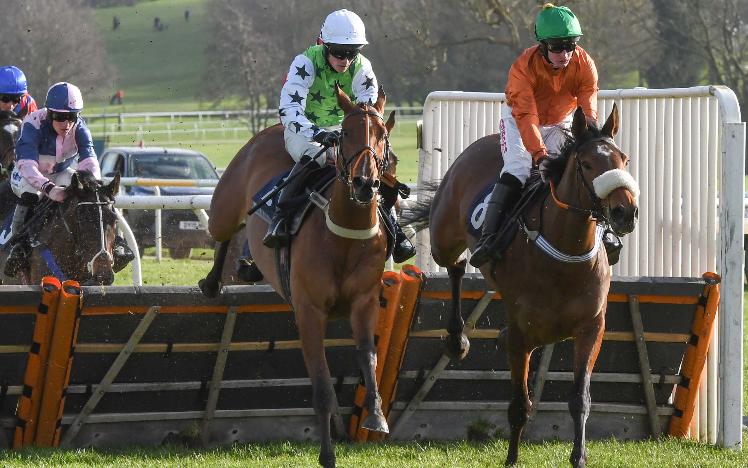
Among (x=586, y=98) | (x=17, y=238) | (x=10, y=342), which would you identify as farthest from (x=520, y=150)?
(x=17, y=238)

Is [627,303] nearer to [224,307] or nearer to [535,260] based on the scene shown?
[535,260]

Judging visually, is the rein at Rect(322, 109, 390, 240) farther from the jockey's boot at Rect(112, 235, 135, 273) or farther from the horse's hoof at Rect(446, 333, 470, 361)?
the jockey's boot at Rect(112, 235, 135, 273)

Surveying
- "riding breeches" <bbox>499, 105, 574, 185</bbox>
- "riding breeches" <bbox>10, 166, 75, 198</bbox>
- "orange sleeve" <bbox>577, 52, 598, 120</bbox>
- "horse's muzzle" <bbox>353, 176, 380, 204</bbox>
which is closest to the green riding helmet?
"orange sleeve" <bbox>577, 52, 598, 120</bbox>

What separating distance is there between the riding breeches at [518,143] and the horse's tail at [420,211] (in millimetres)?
1168

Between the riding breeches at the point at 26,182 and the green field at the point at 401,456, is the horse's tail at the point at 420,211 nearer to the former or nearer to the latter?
the green field at the point at 401,456

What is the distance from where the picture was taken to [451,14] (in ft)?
116

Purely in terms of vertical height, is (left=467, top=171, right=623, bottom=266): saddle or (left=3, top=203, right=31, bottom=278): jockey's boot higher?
(left=467, top=171, right=623, bottom=266): saddle

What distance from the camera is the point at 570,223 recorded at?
20.9ft

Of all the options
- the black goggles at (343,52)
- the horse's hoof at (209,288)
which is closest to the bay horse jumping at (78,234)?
the horse's hoof at (209,288)

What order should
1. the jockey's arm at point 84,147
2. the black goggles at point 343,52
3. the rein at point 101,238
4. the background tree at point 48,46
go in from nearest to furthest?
the black goggles at point 343,52, the rein at point 101,238, the jockey's arm at point 84,147, the background tree at point 48,46

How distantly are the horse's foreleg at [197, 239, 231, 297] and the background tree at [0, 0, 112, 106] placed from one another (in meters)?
31.9

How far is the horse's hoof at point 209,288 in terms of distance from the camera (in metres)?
6.95

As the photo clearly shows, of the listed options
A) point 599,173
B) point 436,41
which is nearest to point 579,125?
point 599,173

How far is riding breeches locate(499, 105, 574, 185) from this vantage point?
6957 mm
